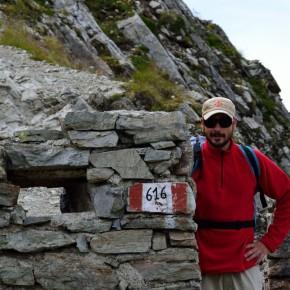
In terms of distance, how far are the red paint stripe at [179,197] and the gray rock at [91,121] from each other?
752 mm

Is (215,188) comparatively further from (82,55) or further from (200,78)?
(200,78)

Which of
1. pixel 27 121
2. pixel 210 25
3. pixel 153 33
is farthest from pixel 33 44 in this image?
pixel 210 25

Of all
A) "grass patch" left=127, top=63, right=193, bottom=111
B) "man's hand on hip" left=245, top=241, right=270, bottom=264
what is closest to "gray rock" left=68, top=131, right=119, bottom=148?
"man's hand on hip" left=245, top=241, right=270, bottom=264

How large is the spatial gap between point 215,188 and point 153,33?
17.7m

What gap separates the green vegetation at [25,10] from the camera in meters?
16.9

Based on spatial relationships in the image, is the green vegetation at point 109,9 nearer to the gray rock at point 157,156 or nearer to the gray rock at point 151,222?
the gray rock at point 157,156

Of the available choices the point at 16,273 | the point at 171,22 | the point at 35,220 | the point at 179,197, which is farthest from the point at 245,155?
the point at 171,22

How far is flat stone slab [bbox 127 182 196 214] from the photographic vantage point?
5.06 metres

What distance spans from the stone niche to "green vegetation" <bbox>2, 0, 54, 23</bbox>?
491 inches

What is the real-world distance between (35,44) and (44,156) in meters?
10.9

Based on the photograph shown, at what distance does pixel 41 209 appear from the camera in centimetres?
812

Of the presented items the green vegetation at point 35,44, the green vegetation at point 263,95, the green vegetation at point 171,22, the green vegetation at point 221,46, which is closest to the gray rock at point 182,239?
the green vegetation at point 35,44

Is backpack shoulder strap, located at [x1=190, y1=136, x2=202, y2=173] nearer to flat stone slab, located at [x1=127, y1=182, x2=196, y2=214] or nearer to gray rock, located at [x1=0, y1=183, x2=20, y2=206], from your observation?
flat stone slab, located at [x1=127, y1=182, x2=196, y2=214]

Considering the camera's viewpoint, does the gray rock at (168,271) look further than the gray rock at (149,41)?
No
